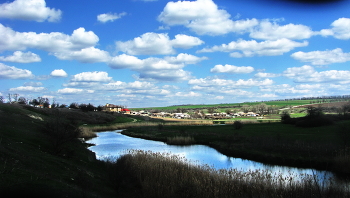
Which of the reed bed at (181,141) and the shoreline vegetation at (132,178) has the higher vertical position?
the shoreline vegetation at (132,178)

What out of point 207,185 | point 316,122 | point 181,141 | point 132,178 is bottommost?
point 181,141

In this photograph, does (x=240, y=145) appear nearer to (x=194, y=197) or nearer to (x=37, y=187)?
(x=194, y=197)

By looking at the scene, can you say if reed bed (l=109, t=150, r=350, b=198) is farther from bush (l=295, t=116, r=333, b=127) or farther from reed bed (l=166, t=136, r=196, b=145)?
bush (l=295, t=116, r=333, b=127)

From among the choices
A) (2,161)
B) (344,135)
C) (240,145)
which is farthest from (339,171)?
(2,161)

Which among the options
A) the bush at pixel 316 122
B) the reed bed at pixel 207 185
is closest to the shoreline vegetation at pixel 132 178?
the reed bed at pixel 207 185

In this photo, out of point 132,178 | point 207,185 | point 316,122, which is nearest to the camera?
point 207,185

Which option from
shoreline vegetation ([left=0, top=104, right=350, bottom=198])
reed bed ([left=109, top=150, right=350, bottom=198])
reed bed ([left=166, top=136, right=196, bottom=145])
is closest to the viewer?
shoreline vegetation ([left=0, top=104, right=350, bottom=198])

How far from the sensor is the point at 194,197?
14.0 meters

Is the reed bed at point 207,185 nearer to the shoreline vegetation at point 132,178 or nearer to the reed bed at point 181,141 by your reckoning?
the shoreline vegetation at point 132,178

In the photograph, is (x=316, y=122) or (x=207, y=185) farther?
(x=316, y=122)

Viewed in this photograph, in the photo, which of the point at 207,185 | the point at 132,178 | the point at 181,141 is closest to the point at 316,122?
the point at 181,141

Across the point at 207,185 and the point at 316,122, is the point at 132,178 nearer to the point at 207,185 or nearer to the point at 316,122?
the point at 207,185

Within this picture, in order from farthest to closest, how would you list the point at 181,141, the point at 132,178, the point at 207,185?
the point at 181,141 → the point at 132,178 → the point at 207,185

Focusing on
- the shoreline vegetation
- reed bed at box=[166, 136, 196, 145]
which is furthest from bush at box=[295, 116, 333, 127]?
the shoreline vegetation
